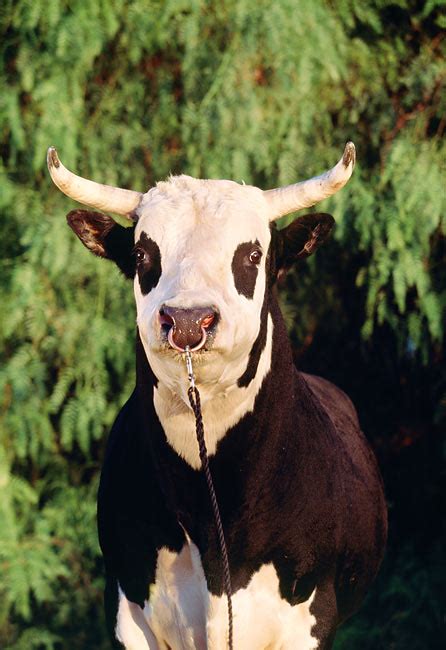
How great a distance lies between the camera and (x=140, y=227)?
4.21 m

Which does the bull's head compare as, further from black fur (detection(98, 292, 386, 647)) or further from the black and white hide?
black fur (detection(98, 292, 386, 647))

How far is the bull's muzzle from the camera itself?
11.7ft

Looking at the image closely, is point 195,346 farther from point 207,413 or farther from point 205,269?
point 207,413

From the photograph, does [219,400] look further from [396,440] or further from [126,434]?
[396,440]

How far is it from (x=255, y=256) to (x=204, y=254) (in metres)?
0.28

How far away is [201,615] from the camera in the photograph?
4379 mm

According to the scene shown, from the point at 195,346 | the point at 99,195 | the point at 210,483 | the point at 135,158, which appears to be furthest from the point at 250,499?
the point at 135,158

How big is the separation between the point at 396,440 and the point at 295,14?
282 cm

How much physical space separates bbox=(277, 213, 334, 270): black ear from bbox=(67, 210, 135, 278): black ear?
1.75 ft

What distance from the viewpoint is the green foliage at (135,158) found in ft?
23.7

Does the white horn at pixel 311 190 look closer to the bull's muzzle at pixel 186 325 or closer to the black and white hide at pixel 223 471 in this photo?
the black and white hide at pixel 223 471

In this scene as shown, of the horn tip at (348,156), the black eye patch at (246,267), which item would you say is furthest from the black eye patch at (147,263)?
the horn tip at (348,156)

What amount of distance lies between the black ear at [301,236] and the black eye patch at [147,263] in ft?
1.82

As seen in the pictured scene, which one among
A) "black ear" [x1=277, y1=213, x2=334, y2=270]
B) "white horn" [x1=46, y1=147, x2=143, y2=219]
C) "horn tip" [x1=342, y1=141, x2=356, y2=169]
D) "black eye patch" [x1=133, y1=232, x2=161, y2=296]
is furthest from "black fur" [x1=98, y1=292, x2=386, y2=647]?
"horn tip" [x1=342, y1=141, x2=356, y2=169]
